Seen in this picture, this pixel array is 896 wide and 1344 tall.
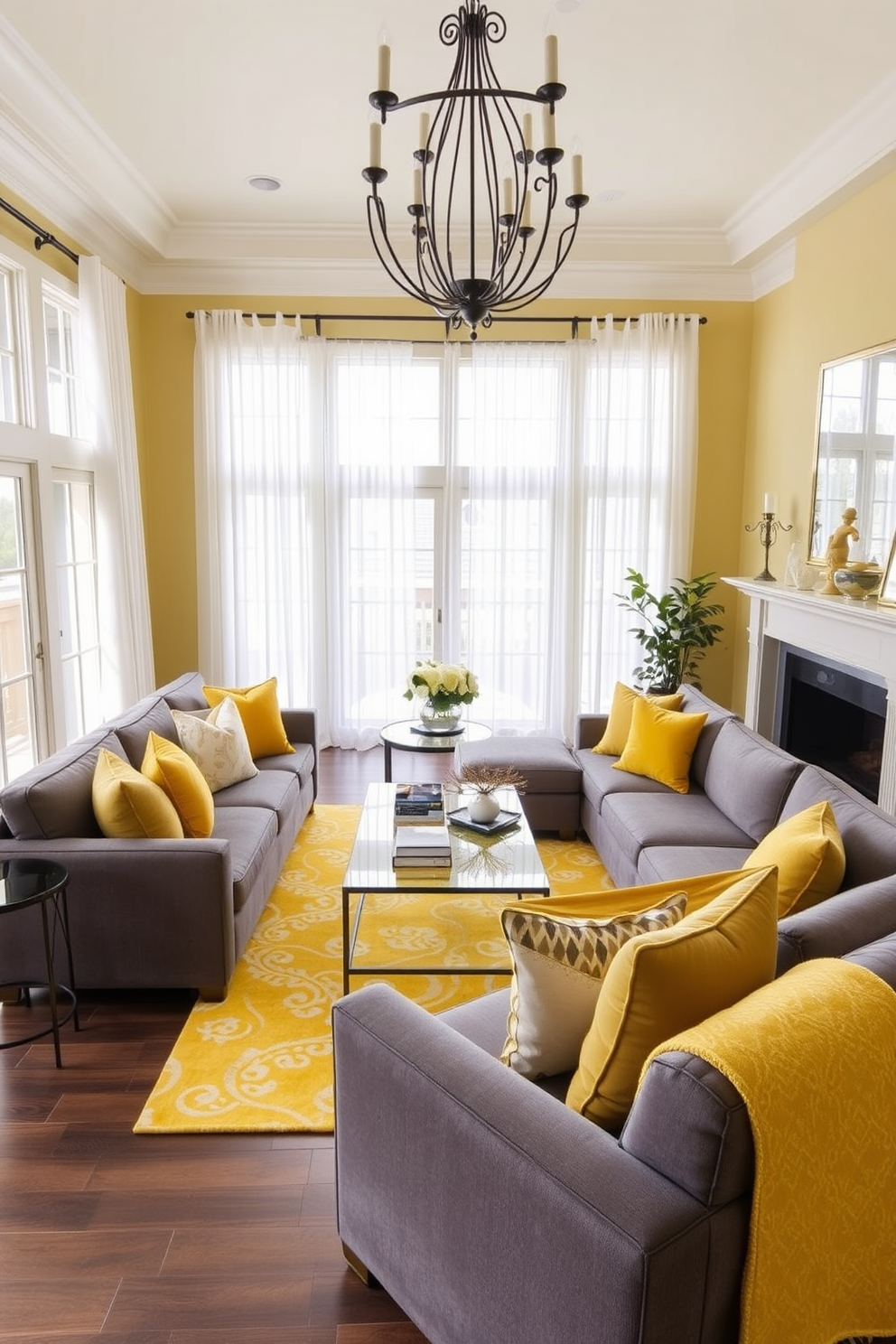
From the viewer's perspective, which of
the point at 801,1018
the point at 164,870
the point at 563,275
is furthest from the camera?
the point at 563,275

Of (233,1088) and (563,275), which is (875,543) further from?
(233,1088)

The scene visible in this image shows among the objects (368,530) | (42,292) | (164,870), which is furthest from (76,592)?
(164,870)

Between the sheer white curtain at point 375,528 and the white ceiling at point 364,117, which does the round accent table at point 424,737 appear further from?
the white ceiling at point 364,117

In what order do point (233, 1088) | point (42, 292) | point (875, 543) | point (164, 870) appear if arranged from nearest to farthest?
point (233, 1088) → point (164, 870) → point (875, 543) → point (42, 292)

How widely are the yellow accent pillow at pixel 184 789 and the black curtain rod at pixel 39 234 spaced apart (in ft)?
8.27

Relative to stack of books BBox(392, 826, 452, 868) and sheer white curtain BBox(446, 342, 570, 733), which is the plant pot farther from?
sheer white curtain BBox(446, 342, 570, 733)

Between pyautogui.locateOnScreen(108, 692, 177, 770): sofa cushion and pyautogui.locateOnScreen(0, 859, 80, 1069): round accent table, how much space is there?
77cm

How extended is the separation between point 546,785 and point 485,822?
1.02 meters

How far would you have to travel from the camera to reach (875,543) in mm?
4203

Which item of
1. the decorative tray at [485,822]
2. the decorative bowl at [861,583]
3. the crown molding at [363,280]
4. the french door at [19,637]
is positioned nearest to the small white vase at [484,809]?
the decorative tray at [485,822]

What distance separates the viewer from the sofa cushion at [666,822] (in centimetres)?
344

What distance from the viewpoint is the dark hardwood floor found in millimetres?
1832

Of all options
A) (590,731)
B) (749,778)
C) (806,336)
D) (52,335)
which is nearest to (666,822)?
(749,778)

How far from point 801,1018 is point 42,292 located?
4662 mm
